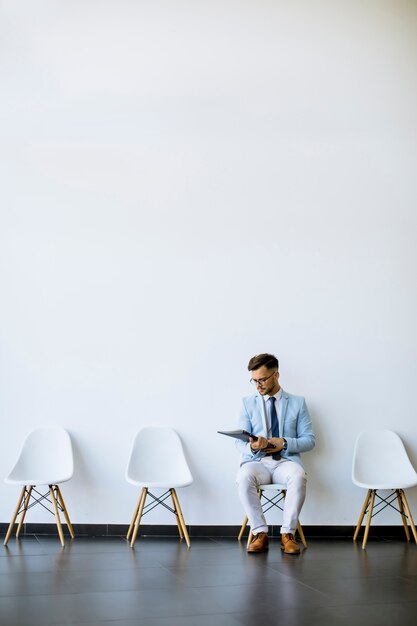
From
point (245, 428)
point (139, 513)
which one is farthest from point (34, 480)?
point (245, 428)

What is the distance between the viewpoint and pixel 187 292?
19.0ft

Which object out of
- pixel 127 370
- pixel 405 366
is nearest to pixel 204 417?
pixel 127 370

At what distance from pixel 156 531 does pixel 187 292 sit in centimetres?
173

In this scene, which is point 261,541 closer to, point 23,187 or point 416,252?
point 416,252

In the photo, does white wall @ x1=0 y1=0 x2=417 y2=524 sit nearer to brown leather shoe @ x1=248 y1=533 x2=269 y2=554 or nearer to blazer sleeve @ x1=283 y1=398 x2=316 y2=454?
blazer sleeve @ x1=283 y1=398 x2=316 y2=454

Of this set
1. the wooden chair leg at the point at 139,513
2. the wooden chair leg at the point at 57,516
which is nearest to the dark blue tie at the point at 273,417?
the wooden chair leg at the point at 139,513

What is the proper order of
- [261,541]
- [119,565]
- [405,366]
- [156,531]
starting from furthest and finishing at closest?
[405,366] < [156,531] < [261,541] < [119,565]

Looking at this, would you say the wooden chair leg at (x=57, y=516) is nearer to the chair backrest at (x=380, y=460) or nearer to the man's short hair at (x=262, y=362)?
the man's short hair at (x=262, y=362)

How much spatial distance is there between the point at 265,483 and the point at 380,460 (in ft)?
3.46

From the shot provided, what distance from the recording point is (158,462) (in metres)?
5.53

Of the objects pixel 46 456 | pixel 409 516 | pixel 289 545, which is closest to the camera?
pixel 289 545

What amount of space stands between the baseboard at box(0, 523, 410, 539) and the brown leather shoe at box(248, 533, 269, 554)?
73 centimetres

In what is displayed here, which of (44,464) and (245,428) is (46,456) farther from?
(245,428)

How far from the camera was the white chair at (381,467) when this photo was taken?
5.53 m
